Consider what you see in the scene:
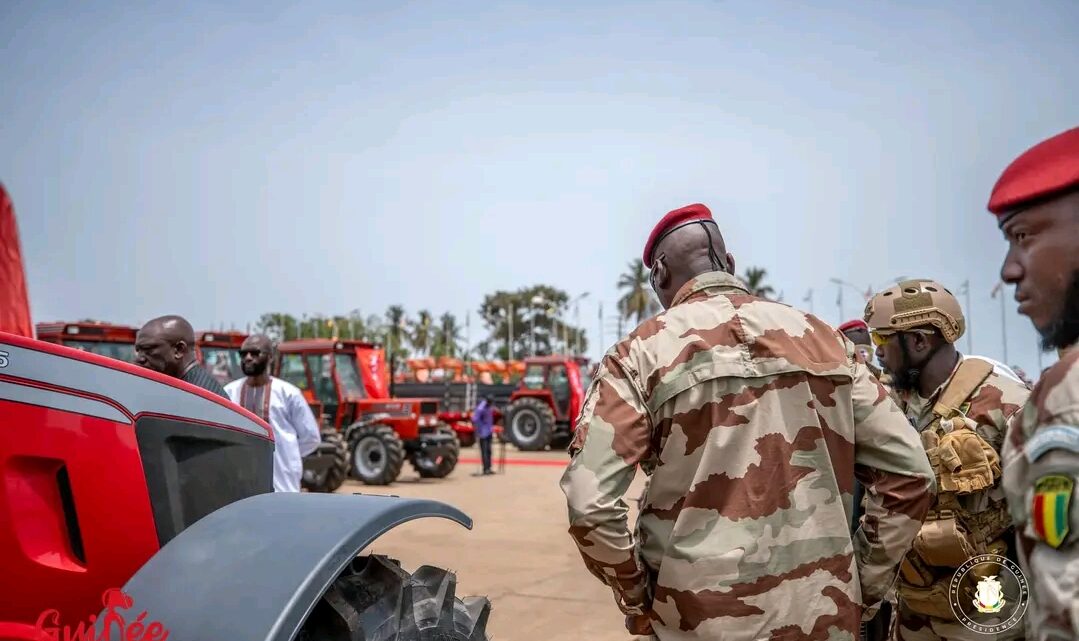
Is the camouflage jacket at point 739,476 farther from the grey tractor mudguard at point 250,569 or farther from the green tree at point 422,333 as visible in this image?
the green tree at point 422,333

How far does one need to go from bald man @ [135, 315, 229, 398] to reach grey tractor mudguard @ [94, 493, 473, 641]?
6.58ft

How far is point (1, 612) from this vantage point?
6.75 feet

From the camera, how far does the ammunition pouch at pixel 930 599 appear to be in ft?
9.52

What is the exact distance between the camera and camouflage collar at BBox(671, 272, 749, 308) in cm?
234

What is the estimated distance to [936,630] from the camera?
9.66 feet

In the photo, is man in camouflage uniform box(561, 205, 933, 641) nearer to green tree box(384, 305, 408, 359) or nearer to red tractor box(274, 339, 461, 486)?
red tractor box(274, 339, 461, 486)

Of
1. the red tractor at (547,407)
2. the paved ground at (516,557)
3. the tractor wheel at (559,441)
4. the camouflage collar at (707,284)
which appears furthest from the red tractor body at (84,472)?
the tractor wheel at (559,441)

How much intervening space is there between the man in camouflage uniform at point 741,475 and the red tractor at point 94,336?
12.2m

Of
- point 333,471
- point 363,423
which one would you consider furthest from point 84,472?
point 363,423

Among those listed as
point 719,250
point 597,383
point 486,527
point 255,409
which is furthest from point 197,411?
point 486,527

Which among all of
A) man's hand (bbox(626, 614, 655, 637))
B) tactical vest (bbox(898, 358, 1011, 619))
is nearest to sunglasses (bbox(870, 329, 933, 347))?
tactical vest (bbox(898, 358, 1011, 619))

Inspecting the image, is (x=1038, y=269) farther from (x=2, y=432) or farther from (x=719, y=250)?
(x=2, y=432)

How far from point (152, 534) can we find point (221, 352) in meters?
13.9

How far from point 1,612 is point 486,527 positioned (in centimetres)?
829
